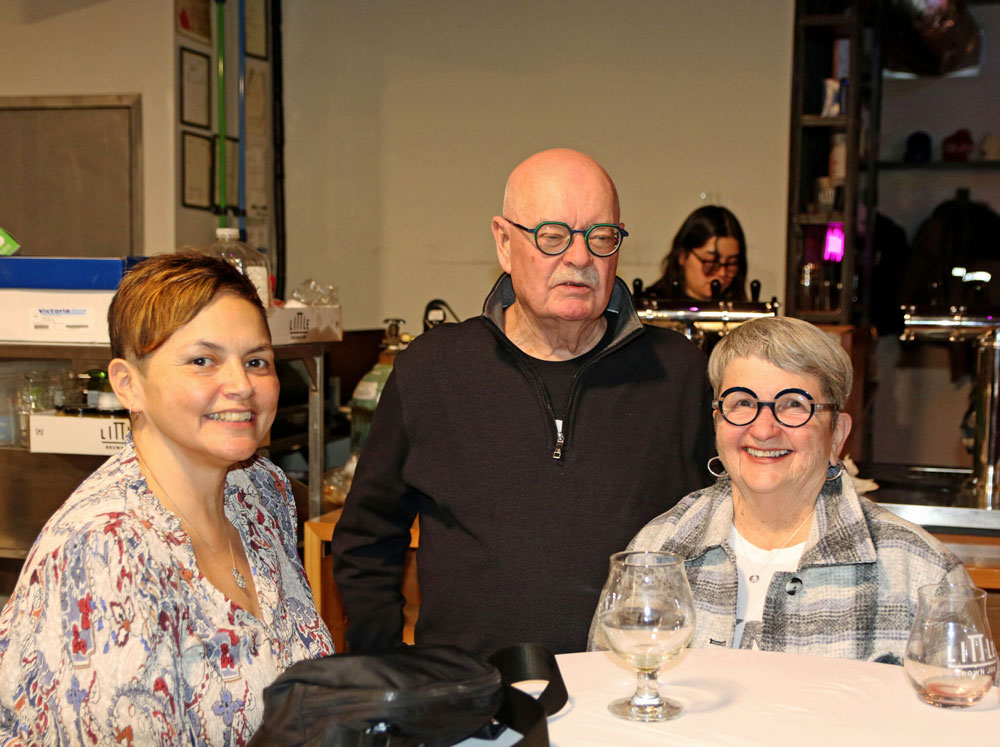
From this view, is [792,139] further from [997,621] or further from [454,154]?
[997,621]

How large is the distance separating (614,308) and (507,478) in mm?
457

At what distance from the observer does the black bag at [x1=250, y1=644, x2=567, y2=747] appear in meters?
1.21

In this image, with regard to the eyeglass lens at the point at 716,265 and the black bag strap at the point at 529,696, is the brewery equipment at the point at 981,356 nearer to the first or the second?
the eyeglass lens at the point at 716,265

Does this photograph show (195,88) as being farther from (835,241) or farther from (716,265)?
(835,241)

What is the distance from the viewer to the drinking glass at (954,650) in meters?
1.36

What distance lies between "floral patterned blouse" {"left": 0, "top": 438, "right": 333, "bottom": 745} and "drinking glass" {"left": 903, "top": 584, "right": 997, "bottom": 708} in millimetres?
939

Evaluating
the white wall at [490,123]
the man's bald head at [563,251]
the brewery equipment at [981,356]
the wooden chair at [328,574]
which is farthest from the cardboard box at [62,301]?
the white wall at [490,123]

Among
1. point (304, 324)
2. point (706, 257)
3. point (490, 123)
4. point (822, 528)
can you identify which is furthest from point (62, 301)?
point (490, 123)

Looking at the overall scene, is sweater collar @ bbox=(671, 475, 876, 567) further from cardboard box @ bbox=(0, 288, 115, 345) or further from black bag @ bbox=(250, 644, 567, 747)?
cardboard box @ bbox=(0, 288, 115, 345)

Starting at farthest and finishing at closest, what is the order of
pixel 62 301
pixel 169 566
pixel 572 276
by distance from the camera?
pixel 62 301
pixel 572 276
pixel 169 566

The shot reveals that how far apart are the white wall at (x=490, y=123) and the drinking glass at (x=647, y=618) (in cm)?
377

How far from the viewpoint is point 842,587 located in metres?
1.74

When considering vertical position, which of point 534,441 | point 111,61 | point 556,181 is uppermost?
point 111,61

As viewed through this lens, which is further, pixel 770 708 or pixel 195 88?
pixel 195 88
